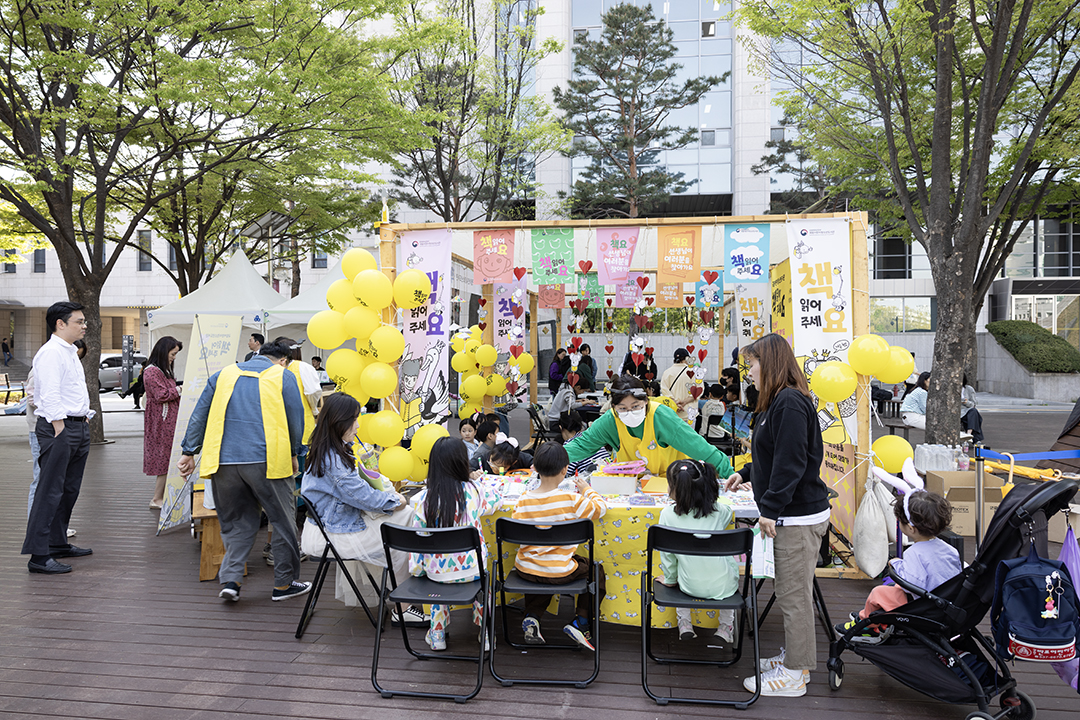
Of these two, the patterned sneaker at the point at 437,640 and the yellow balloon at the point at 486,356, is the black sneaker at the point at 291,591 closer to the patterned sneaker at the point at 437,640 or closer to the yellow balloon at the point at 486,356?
the patterned sneaker at the point at 437,640

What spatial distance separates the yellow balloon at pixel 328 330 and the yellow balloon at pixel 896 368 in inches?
153

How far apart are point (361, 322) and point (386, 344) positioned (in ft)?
0.86

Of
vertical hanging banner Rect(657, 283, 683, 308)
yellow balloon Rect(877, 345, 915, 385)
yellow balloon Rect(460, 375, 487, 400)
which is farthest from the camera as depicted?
vertical hanging banner Rect(657, 283, 683, 308)

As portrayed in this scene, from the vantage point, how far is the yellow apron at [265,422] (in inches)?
156

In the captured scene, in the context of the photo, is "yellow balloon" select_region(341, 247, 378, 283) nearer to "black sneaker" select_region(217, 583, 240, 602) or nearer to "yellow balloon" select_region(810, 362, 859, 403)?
"black sneaker" select_region(217, 583, 240, 602)

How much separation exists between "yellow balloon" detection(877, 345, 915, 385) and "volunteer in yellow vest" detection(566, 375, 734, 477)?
4.24ft

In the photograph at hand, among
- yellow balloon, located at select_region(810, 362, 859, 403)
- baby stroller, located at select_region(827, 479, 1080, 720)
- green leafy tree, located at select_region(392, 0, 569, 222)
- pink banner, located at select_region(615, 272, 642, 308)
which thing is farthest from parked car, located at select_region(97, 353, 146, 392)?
baby stroller, located at select_region(827, 479, 1080, 720)

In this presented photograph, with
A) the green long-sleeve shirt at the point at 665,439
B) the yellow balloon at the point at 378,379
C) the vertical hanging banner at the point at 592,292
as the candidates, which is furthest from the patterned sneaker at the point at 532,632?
the vertical hanging banner at the point at 592,292

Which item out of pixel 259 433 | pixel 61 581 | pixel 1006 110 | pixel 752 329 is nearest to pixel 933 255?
pixel 752 329

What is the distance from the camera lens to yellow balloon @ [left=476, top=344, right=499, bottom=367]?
346 inches

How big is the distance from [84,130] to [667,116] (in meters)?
15.8

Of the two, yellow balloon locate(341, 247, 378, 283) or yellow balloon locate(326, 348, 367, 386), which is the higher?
yellow balloon locate(341, 247, 378, 283)

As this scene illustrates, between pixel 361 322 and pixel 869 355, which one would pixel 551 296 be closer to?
pixel 361 322

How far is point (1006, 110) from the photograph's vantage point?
37.1 ft
